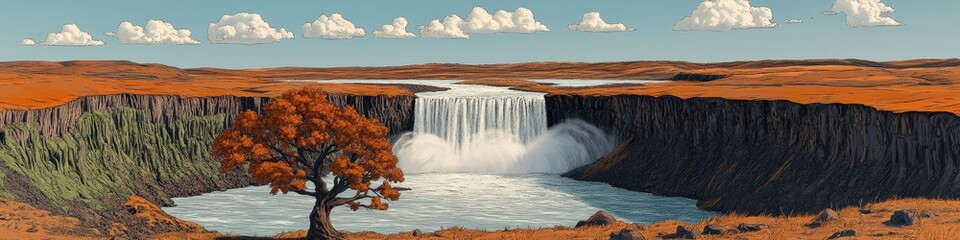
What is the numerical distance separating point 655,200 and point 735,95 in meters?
12.7

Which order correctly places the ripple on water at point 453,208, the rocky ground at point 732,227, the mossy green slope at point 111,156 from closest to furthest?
the rocky ground at point 732,227
the mossy green slope at point 111,156
the ripple on water at point 453,208

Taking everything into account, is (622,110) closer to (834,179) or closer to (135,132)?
(834,179)

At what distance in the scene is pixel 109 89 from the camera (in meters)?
73.8

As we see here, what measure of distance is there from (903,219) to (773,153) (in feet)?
108

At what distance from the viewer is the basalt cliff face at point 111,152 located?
2053 inches

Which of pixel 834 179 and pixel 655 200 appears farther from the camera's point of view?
pixel 655 200

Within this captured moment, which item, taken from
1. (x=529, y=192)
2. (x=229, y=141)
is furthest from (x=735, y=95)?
(x=229, y=141)

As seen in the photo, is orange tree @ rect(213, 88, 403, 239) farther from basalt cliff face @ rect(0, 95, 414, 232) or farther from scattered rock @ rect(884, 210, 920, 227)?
scattered rock @ rect(884, 210, 920, 227)

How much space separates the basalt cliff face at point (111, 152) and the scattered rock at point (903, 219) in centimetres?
3267

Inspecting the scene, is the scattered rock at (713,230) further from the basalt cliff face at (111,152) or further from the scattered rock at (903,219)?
the basalt cliff face at (111,152)

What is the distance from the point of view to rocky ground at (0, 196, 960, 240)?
1123 inches

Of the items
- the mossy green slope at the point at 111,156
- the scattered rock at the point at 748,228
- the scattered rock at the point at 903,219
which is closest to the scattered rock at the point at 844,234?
the scattered rock at the point at 903,219

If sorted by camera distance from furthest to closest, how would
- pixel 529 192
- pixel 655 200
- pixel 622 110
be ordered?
pixel 622 110 → pixel 529 192 → pixel 655 200

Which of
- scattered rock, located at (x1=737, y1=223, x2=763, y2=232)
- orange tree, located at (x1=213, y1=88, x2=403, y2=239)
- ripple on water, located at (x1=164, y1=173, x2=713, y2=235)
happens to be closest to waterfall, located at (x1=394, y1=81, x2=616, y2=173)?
ripple on water, located at (x1=164, y1=173, x2=713, y2=235)
